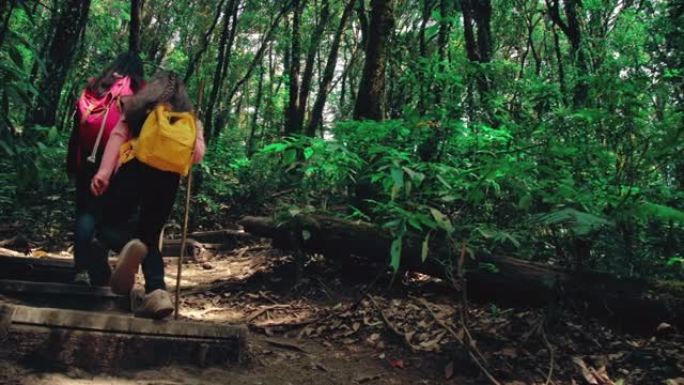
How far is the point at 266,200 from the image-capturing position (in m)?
12.0

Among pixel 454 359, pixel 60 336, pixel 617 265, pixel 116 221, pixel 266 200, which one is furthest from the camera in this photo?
pixel 266 200

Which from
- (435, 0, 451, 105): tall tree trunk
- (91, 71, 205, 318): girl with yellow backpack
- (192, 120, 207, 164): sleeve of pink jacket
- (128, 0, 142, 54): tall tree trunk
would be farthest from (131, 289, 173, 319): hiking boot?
(128, 0, 142, 54): tall tree trunk

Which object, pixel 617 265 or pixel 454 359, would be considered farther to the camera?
pixel 617 265

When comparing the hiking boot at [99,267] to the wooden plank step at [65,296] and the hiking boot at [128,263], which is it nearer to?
the wooden plank step at [65,296]

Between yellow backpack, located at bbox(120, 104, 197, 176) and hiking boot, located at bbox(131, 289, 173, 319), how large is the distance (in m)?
0.84

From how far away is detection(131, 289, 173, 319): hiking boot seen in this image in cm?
374

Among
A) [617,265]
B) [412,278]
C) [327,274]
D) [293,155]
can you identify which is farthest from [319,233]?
[617,265]

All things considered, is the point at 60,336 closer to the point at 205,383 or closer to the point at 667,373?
the point at 205,383

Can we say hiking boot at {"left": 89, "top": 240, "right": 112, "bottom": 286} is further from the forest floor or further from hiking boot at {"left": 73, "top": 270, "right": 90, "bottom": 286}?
the forest floor

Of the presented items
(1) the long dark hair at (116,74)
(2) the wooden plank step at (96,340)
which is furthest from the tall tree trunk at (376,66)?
Result: (2) the wooden plank step at (96,340)

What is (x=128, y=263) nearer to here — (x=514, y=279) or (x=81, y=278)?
(x=81, y=278)

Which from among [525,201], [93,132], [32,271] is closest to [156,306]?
[93,132]

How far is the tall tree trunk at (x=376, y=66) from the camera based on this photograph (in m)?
7.91

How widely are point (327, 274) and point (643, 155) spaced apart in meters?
3.61
